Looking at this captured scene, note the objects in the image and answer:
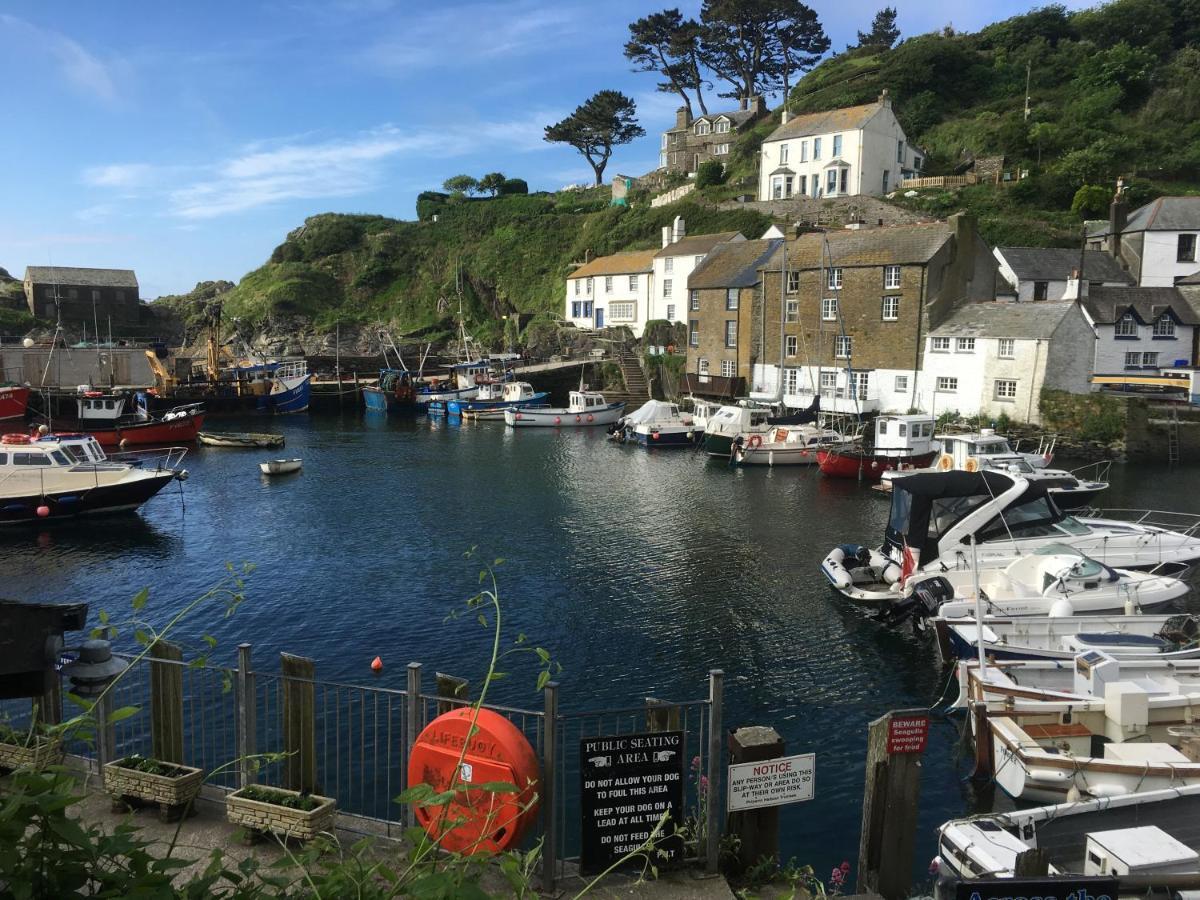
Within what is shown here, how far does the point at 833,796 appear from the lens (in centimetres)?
1371

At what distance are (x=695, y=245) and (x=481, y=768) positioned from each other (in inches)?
2573

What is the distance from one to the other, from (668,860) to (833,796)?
667 centimetres

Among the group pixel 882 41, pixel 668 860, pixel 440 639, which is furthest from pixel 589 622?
pixel 882 41

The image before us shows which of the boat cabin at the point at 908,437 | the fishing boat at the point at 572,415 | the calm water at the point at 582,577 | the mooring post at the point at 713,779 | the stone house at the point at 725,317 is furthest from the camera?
the fishing boat at the point at 572,415

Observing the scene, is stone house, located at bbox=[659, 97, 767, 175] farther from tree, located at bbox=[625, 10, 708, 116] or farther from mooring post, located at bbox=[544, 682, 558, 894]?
mooring post, located at bbox=[544, 682, 558, 894]

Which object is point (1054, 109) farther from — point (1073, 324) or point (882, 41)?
point (1073, 324)

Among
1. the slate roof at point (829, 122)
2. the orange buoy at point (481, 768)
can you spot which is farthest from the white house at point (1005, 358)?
the orange buoy at point (481, 768)

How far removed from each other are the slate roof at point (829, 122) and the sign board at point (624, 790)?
7375 centimetres

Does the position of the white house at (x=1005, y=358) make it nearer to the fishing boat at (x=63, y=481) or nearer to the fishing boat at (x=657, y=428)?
the fishing boat at (x=657, y=428)

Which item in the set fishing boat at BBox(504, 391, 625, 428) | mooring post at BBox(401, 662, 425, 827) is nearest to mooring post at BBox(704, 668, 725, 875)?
mooring post at BBox(401, 662, 425, 827)

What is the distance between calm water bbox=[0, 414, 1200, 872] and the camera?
17.3 metres

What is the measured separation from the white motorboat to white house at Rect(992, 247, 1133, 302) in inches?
1431

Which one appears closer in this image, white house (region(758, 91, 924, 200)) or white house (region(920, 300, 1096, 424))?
white house (region(920, 300, 1096, 424))

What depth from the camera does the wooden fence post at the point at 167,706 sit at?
9438mm
